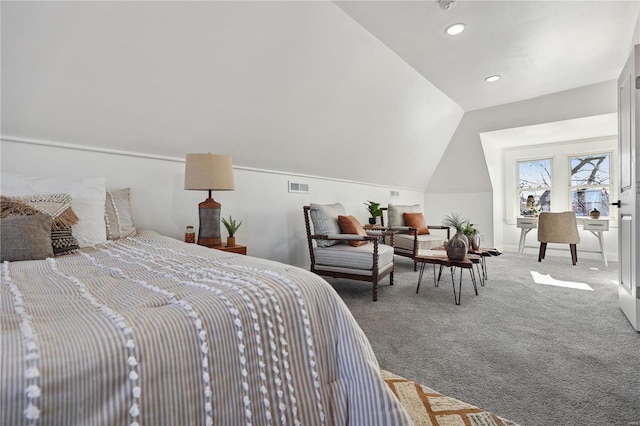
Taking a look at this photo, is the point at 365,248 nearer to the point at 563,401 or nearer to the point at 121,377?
the point at 563,401

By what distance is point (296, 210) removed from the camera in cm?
371

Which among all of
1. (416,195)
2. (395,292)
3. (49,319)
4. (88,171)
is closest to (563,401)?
(395,292)

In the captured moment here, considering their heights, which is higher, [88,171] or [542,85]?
[542,85]

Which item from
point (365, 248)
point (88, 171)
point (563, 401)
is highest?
point (88, 171)

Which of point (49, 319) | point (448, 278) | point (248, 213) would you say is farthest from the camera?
point (448, 278)

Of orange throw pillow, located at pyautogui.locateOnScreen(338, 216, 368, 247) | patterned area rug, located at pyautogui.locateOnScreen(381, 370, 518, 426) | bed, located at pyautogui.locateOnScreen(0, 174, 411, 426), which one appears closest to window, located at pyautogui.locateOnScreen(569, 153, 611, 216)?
orange throw pillow, located at pyautogui.locateOnScreen(338, 216, 368, 247)

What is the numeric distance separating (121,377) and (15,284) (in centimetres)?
67

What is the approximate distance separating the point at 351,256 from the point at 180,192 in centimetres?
169

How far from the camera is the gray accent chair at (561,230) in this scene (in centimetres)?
443

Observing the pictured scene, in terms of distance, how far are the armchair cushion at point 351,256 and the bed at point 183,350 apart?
1891 millimetres

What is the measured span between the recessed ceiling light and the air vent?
218 centimetres

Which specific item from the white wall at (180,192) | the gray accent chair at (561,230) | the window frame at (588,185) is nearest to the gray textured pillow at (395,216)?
the white wall at (180,192)

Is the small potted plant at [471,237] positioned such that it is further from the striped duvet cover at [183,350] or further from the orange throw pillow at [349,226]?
→ the striped duvet cover at [183,350]

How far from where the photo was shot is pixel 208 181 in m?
2.23
